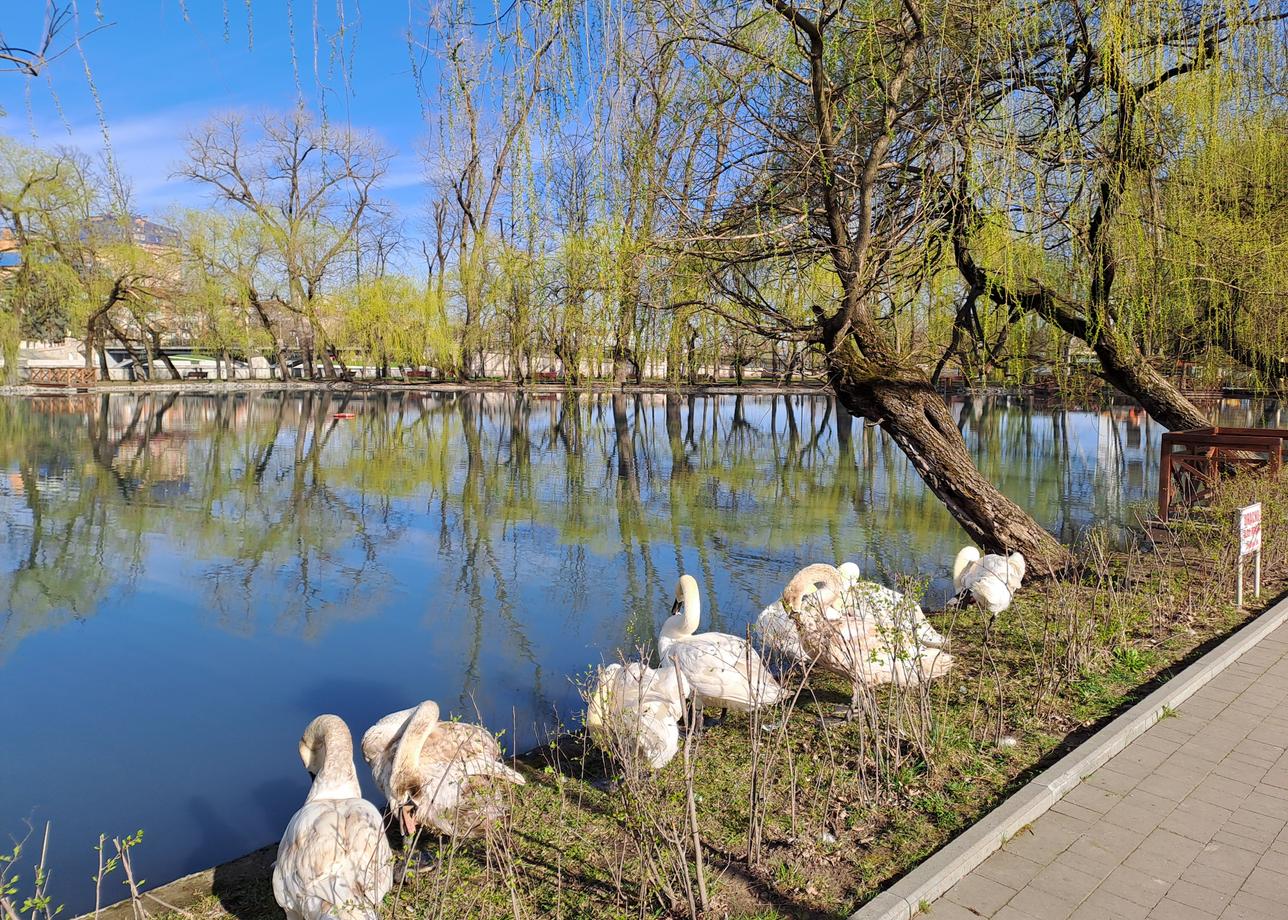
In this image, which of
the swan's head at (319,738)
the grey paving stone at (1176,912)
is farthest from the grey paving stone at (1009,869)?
the swan's head at (319,738)

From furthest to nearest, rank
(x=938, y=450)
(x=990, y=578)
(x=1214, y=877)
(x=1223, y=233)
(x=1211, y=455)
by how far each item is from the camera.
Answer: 1. (x=1211, y=455)
2. (x=1223, y=233)
3. (x=938, y=450)
4. (x=990, y=578)
5. (x=1214, y=877)

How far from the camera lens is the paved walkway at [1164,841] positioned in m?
3.12

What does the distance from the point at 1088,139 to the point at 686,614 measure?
17.5 ft

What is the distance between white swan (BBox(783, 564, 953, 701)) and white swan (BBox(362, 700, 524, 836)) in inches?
71.3

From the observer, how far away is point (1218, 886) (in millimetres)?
3238

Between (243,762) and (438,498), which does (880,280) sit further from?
(438,498)

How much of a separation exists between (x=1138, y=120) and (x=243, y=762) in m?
8.58

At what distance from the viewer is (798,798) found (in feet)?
13.9

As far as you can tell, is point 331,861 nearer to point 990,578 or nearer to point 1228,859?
Result: point 1228,859

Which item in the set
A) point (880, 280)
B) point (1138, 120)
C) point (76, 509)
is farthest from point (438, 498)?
point (1138, 120)

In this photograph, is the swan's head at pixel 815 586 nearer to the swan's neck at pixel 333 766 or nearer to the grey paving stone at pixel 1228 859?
the grey paving stone at pixel 1228 859

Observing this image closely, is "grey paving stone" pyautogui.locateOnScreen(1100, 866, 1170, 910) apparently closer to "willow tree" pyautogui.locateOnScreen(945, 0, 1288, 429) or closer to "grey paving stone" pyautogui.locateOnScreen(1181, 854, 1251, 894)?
"grey paving stone" pyautogui.locateOnScreen(1181, 854, 1251, 894)

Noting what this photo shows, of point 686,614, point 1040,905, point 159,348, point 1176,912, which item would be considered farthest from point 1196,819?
point 159,348

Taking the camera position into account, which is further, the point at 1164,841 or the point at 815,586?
the point at 815,586
